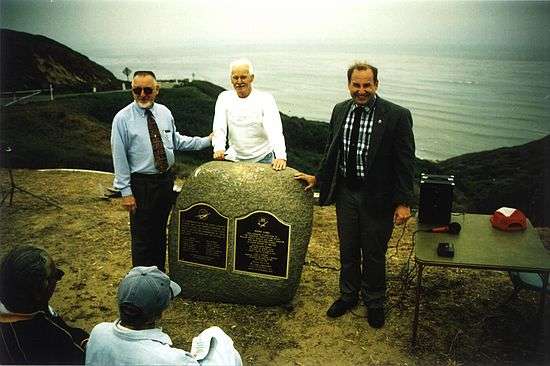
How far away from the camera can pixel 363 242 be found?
4.39 meters

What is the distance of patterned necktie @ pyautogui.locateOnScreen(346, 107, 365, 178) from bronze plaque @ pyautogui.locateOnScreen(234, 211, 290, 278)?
2.72ft

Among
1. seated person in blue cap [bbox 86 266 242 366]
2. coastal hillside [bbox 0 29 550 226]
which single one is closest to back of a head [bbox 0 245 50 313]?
seated person in blue cap [bbox 86 266 242 366]

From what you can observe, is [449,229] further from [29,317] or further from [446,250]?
[29,317]

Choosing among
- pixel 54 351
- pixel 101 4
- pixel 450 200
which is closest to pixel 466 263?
pixel 450 200

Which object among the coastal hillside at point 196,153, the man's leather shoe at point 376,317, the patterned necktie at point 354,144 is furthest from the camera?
the coastal hillside at point 196,153

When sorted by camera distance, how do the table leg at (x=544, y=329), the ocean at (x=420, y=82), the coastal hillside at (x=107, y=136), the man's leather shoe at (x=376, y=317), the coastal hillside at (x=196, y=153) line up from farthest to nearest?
the coastal hillside at (x=107, y=136)
the coastal hillside at (x=196, y=153)
the ocean at (x=420, y=82)
the man's leather shoe at (x=376, y=317)
the table leg at (x=544, y=329)

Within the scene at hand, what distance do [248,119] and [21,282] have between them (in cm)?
282

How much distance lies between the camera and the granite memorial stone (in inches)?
179

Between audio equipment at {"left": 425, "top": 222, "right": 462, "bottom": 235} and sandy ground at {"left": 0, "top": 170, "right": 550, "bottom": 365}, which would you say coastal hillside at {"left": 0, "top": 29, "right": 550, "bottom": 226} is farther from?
audio equipment at {"left": 425, "top": 222, "right": 462, "bottom": 235}

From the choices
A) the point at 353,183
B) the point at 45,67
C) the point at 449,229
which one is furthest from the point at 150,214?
the point at 45,67

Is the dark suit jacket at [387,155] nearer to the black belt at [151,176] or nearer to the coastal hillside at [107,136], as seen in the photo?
the black belt at [151,176]

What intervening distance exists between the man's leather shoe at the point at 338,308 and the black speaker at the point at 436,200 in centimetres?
114

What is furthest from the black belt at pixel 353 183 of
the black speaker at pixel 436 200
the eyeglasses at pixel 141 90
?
the eyeglasses at pixel 141 90

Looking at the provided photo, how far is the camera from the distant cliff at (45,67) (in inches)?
403
